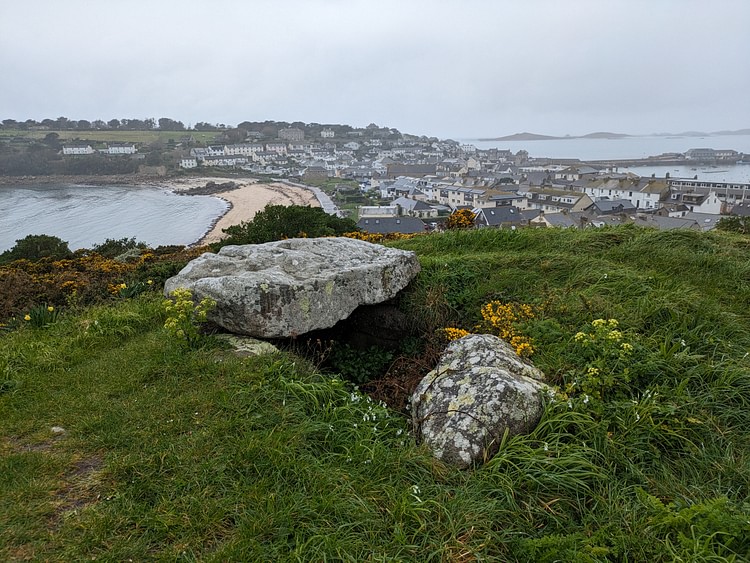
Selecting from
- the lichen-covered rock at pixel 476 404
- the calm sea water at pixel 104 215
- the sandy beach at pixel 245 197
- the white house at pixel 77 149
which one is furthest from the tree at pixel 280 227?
the white house at pixel 77 149

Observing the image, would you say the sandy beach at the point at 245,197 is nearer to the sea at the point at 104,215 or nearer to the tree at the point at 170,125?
the sea at the point at 104,215

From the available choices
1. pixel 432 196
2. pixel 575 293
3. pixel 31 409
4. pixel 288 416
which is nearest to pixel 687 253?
pixel 575 293

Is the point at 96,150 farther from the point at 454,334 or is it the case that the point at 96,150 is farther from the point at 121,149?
the point at 454,334

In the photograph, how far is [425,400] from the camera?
4906mm

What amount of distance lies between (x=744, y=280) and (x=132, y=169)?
11814 cm

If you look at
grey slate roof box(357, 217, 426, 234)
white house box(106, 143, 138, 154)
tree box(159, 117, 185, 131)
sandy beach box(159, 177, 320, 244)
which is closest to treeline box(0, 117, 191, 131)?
tree box(159, 117, 185, 131)

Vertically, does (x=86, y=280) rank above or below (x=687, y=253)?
below

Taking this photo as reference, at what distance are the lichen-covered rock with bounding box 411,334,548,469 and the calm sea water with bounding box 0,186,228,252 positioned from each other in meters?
37.0

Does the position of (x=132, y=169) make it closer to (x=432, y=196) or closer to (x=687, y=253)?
(x=432, y=196)

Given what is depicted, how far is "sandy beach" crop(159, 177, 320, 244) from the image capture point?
47.9m

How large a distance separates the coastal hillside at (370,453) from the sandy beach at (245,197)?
3429 cm

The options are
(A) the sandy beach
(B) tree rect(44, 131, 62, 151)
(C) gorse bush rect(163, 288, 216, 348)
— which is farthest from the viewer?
(B) tree rect(44, 131, 62, 151)

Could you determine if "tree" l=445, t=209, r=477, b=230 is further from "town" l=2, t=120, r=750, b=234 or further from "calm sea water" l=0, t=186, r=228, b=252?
"calm sea water" l=0, t=186, r=228, b=252

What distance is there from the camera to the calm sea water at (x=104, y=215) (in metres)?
42.0
